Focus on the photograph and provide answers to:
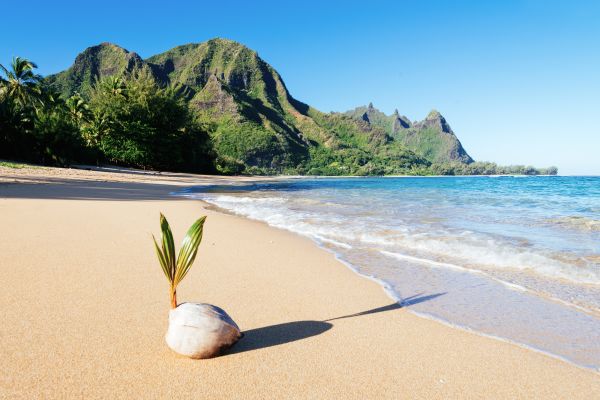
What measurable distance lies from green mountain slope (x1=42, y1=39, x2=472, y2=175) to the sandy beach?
173 ft

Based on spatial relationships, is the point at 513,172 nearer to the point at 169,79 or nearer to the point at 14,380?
the point at 169,79

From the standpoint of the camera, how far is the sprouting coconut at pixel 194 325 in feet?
7.21

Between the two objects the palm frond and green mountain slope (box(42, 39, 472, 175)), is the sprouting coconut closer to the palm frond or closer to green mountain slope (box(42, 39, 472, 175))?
the palm frond

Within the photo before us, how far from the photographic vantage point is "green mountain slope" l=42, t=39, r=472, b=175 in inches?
4114

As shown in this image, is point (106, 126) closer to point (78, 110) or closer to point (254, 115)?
point (78, 110)

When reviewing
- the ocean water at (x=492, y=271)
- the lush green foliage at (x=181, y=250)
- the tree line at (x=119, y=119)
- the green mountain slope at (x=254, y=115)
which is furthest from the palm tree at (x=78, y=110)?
the lush green foliage at (x=181, y=250)

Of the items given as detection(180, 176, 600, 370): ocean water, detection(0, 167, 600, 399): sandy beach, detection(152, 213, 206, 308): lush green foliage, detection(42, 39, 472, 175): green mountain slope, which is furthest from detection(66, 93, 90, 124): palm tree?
detection(152, 213, 206, 308): lush green foliage

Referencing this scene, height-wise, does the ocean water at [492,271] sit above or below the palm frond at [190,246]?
below

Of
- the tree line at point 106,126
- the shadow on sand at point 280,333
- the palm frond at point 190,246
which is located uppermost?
the tree line at point 106,126

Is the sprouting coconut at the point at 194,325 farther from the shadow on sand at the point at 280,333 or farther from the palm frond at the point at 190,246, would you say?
the shadow on sand at the point at 280,333

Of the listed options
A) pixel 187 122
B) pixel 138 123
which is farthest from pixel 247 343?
pixel 187 122

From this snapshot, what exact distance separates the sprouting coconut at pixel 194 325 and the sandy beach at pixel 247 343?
85mm

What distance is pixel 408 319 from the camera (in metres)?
3.08

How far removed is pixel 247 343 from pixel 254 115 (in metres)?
129
